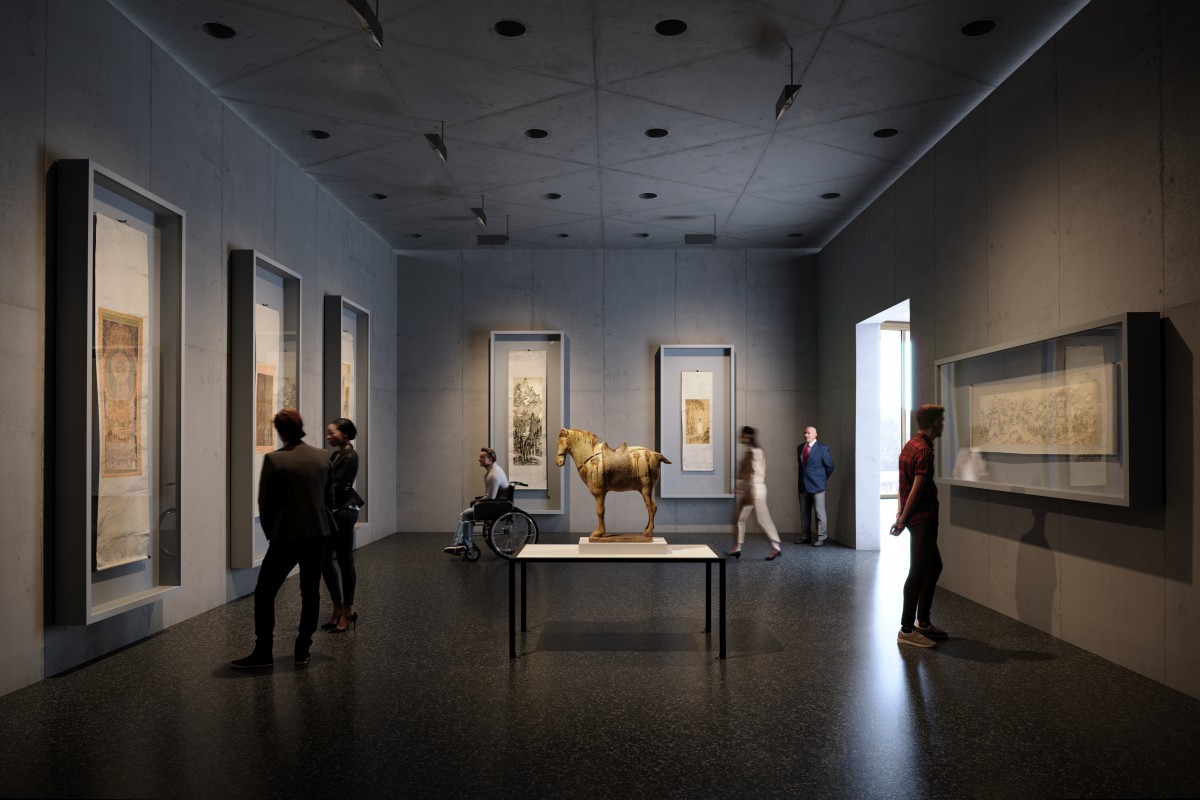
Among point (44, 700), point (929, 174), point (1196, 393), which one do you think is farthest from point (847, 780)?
point (929, 174)

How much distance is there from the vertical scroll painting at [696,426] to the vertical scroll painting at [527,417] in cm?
222

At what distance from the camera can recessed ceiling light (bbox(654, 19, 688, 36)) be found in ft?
20.2

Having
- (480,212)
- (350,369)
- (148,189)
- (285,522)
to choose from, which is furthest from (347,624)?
(480,212)

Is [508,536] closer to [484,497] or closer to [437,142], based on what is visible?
[484,497]

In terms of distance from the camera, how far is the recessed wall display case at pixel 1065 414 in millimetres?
5016

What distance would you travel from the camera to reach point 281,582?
17.5 feet

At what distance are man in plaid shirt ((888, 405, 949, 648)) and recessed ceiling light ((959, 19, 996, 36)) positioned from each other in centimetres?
287

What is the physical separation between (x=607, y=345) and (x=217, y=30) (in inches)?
314

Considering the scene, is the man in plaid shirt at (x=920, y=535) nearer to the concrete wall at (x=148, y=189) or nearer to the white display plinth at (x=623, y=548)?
the white display plinth at (x=623, y=548)

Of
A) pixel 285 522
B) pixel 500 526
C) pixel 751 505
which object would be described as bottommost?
pixel 500 526

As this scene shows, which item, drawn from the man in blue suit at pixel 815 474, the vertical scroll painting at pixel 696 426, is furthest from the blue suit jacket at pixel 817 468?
the vertical scroll painting at pixel 696 426

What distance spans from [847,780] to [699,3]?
5046mm

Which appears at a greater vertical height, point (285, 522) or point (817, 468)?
point (285, 522)

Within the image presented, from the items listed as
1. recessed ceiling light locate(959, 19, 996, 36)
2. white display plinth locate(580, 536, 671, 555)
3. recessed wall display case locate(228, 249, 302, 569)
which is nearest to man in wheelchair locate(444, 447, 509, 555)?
recessed wall display case locate(228, 249, 302, 569)
